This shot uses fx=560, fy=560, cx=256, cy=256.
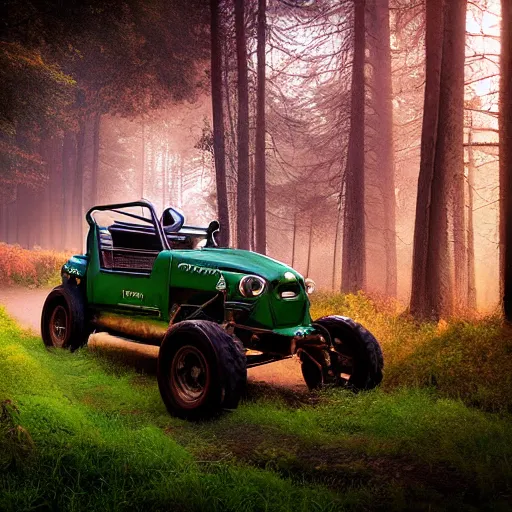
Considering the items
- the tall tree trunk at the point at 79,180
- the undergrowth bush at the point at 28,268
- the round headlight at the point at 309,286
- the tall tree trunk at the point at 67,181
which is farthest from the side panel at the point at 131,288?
the tall tree trunk at the point at 67,181

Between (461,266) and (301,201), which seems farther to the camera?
(301,201)

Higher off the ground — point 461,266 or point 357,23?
point 357,23

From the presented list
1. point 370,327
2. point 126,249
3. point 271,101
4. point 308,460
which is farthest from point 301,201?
point 308,460

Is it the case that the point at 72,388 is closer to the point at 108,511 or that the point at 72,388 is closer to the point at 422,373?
the point at 108,511

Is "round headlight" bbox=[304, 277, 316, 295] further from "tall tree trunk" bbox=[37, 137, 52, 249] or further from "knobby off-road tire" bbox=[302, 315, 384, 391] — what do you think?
"tall tree trunk" bbox=[37, 137, 52, 249]

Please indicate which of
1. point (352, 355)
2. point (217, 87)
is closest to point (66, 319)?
point (352, 355)

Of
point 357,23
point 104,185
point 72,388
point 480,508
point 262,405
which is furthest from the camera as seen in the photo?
point 104,185

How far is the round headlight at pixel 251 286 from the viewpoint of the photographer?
5883mm

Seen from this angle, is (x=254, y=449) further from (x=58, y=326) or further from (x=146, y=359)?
(x=58, y=326)

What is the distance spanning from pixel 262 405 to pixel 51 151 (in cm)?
3363

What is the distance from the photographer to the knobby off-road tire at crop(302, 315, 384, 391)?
6.37 metres

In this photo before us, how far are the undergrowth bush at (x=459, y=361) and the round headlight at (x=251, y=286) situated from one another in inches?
78.8

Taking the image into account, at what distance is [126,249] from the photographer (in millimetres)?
8469

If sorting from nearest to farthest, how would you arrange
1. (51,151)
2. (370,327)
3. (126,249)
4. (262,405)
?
(262,405) → (126,249) → (370,327) → (51,151)
